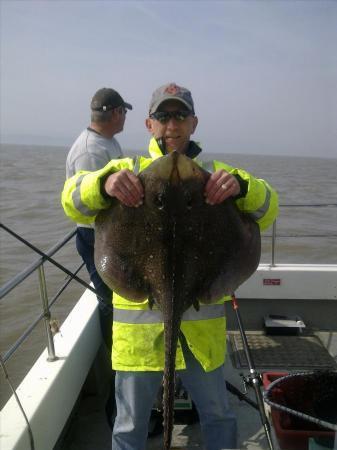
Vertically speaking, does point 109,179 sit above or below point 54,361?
above

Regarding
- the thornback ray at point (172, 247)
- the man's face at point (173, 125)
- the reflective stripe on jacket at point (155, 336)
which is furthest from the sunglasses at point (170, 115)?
the reflective stripe on jacket at point (155, 336)

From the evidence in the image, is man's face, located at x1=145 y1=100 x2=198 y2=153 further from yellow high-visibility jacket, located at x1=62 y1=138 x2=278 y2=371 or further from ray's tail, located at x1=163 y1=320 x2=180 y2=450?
ray's tail, located at x1=163 y1=320 x2=180 y2=450

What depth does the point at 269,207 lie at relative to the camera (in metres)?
2.38

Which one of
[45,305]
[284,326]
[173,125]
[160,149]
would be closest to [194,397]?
[45,305]

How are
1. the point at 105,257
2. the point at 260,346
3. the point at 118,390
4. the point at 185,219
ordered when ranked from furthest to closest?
the point at 260,346 < the point at 118,390 < the point at 105,257 < the point at 185,219

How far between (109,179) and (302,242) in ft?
38.3

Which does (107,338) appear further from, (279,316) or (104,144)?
(279,316)

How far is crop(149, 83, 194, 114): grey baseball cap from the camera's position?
254 cm

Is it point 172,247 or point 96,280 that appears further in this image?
point 96,280

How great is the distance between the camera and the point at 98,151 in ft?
13.7

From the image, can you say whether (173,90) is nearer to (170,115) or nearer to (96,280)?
(170,115)

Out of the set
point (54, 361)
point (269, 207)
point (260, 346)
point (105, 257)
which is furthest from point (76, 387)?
point (260, 346)

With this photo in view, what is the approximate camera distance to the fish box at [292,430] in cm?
295

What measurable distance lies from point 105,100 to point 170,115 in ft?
7.10
